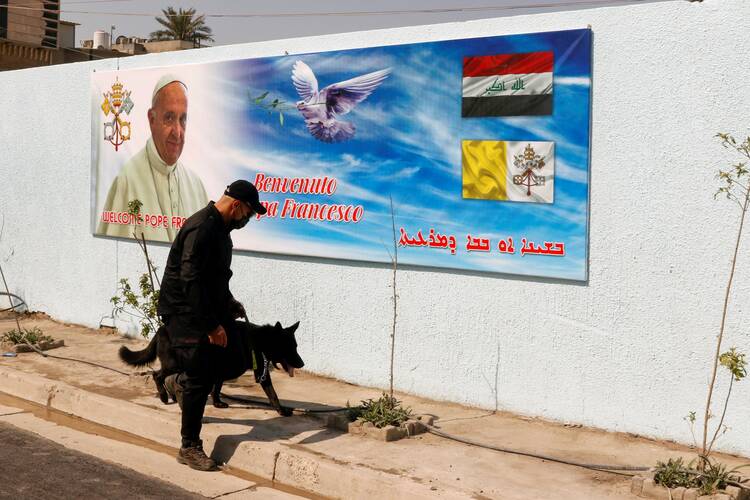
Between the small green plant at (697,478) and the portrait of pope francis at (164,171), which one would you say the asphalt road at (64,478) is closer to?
the small green plant at (697,478)

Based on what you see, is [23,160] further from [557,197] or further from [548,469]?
[548,469]

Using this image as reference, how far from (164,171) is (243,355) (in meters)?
3.83

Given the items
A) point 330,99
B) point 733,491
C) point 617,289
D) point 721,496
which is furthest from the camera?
point 330,99

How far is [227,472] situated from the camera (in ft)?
20.8

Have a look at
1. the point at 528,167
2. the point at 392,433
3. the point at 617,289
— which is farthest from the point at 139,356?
the point at 617,289

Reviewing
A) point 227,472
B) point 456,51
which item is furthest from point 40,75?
point 227,472

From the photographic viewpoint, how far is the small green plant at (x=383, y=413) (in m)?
6.64

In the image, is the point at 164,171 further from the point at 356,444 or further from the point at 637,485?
the point at 637,485

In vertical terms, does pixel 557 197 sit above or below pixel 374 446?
above

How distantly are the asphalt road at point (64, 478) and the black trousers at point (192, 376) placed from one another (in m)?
0.44

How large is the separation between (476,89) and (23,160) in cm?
718

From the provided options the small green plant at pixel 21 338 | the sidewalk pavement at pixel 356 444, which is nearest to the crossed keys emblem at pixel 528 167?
the sidewalk pavement at pixel 356 444

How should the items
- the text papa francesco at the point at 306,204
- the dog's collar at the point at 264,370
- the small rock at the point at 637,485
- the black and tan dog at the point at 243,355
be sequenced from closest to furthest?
1. the small rock at the point at 637,485
2. the black and tan dog at the point at 243,355
3. the dog's collar at the point at 264,370
4. the text papa francesco at the point at 306,204

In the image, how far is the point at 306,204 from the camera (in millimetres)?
8602
